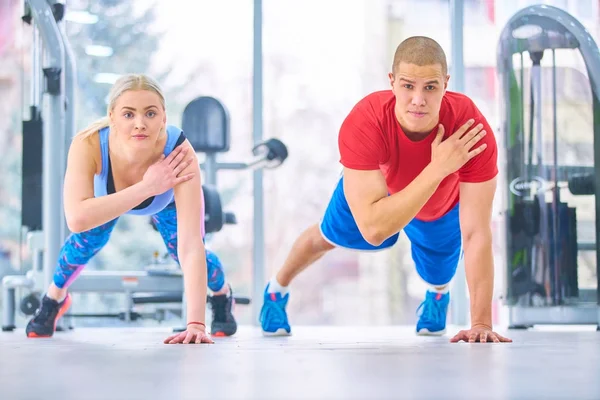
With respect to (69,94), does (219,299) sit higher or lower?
Result: lower

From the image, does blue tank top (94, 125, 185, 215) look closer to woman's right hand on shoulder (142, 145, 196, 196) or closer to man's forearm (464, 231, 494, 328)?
woman's right hand on shoulder (142, 145, 196, 196)

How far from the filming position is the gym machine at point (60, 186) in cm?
356

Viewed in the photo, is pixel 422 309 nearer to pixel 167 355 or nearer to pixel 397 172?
pixel 397 172

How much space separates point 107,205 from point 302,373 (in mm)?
1127

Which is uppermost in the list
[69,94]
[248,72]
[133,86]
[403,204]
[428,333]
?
[248,72]

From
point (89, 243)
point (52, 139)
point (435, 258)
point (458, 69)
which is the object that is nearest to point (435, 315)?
point (435, 258)

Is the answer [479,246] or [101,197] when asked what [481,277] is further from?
[101,197]

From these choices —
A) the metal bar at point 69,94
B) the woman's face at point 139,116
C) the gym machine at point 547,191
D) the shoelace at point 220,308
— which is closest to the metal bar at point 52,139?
the metal bar at point 69,94

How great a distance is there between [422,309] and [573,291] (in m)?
0.98

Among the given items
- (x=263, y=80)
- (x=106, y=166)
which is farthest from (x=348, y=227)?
(x=263, y=80)

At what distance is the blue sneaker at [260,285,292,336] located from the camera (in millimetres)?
3062

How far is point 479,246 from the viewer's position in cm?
241

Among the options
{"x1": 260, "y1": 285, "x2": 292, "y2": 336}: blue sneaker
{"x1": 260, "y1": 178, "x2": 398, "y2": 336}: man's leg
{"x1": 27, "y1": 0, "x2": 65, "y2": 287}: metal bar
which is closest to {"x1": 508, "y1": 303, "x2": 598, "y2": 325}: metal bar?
{"x1": 260, "y1": 178, "x2": 398, "y2": 336}: man's leg

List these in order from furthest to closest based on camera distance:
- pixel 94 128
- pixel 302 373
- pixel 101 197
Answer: pixel 94 128, pixel 101 197, pixel 302 373
